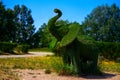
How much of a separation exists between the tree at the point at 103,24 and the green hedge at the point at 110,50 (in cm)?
3850

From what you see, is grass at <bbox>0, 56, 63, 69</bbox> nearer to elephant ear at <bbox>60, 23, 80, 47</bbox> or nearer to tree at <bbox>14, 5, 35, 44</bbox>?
elephant ear at <bbox>60, 23, 80, 47</bbox>

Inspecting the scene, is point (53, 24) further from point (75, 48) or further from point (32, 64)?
point (32, 64)

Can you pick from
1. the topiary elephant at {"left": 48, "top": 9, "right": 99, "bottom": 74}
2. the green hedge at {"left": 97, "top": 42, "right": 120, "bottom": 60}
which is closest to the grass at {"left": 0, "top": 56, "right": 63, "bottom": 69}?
the topiary elephant at {"left": 48, "top": 9, "right": 99, "bottom": 74}

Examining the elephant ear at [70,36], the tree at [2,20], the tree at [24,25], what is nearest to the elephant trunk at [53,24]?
the elephant ear at [70,36]

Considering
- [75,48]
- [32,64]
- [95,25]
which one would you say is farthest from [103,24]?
[75,48]

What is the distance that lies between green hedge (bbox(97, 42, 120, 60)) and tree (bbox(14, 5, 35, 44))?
5170cm

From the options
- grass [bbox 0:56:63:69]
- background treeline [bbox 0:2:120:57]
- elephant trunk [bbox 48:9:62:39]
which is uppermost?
background treeline [bbox 0:2:120:57]

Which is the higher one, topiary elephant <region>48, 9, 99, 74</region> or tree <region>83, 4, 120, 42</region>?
tree <region>83, 4, 120, 42</region>

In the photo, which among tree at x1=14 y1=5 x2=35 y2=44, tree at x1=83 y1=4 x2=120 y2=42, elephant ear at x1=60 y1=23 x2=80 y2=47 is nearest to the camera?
elephant ear at x1=60 y1=23 x2=80 y2=47

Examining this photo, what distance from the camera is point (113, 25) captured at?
6775 centimetres

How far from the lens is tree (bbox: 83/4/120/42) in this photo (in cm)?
6675

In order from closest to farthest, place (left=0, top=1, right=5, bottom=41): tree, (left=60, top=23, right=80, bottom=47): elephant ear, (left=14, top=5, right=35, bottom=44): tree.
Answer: (left=60, top=23, right=80, bottom=47): elephant ear → (left=0, top=1, right=5, bottom=41): tree → (left=14, top=5, right=35, bottom=44): tree

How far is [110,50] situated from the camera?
2745cm

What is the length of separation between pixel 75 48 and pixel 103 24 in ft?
180
